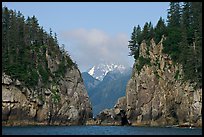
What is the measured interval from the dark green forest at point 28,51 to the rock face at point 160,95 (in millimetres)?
24186

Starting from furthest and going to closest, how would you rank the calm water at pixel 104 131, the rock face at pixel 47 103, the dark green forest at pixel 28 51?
the dark green forest at pixel 28 51 → the rock face at pixel 47 103 → the calm water at pixel 104 131

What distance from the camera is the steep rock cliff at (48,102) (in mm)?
95188

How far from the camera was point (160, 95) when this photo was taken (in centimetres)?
10038

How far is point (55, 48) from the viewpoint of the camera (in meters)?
122

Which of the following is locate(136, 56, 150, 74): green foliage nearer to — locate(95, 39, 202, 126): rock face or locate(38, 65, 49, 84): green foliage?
locate(95, 39, 202, 126): rock face

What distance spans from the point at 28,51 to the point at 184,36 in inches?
1723

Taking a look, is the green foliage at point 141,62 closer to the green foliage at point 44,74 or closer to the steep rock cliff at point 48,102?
the steep rock cliff at point 48,102

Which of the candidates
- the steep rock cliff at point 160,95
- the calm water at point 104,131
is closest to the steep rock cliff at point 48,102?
the steep rock cliff at point 160,95

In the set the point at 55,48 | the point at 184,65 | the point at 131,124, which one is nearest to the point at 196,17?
the point at 184,65

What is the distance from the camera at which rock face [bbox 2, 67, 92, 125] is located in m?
95.1

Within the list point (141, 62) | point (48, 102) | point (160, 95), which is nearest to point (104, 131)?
point (160, 95)

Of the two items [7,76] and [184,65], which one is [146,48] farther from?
[7,76]

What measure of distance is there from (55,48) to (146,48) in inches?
1177

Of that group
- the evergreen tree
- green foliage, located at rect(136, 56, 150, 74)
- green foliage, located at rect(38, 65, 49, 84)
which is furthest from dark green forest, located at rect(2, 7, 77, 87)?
the evergreen tree
